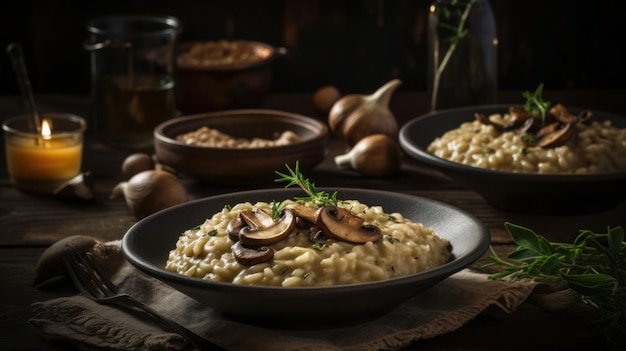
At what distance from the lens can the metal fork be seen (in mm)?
1972

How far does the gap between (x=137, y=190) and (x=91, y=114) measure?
4.58 ft

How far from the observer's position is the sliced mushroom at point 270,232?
1.93 metres

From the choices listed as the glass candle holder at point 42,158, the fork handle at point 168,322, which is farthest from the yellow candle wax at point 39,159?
the fork handle at point 168,322

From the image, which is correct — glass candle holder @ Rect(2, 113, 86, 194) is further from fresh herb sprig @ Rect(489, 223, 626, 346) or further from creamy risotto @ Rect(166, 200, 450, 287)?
fresh herb sprig @ Rect(489, 223, 626, 346)

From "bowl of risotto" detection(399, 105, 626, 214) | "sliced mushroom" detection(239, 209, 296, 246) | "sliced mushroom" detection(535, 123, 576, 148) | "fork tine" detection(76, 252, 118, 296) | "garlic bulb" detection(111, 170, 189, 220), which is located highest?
"sliced mushroom" detection(239, 209, 296, 246)

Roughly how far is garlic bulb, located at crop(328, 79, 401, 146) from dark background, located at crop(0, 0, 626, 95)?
1145 mm

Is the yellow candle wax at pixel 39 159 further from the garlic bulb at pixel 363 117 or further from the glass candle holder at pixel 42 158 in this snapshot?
the garlic bulb at pixel 363 117

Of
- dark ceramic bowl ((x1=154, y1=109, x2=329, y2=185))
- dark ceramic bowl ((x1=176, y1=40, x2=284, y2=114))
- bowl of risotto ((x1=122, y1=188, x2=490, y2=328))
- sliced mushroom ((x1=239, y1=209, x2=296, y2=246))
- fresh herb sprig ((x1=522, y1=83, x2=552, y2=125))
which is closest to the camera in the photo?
bowl of risotto ((x1=122, y1=188, x2=490, y2=328))

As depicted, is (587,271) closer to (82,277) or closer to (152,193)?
(82,277)

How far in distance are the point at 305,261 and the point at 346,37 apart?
297 cm

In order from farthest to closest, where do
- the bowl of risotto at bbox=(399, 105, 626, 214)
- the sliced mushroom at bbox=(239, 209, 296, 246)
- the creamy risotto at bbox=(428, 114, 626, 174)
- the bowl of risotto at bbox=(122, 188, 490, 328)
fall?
the creamy risotto at bbox=(428, 114, 626, 174) → the bowl of risotto at bbox=(399, 105, 626, 214) → the sliced mushroom at bbox=(239, 209, 296, 246) → the bowl of risotto at bbox=(122, 188, 490, 328)

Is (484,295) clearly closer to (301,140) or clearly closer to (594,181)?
(594,181)

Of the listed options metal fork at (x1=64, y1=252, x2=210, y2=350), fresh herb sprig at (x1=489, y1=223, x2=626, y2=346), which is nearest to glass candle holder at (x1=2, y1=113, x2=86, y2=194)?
metal fork at (x1=64, y1=252, x2=210, y2=350)

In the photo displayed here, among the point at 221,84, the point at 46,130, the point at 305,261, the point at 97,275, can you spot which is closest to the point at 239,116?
the point at 221,84
